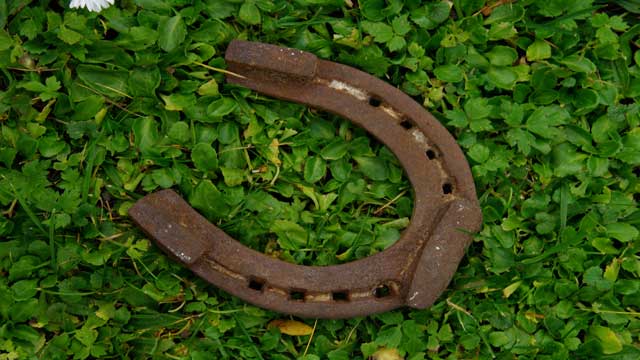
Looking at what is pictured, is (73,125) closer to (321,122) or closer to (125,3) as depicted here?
(125,3)

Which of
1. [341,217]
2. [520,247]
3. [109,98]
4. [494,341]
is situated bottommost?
[494,341]

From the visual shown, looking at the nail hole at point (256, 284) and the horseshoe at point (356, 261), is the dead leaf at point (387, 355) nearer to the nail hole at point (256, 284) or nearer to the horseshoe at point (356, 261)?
the horseshoe at point (356, 261)

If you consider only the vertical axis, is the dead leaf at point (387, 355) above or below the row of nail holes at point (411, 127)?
below

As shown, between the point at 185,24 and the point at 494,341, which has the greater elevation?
the point at 185,24

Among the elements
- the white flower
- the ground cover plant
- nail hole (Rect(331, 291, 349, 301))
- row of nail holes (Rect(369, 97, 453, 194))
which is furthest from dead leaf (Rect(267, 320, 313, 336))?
the white flower

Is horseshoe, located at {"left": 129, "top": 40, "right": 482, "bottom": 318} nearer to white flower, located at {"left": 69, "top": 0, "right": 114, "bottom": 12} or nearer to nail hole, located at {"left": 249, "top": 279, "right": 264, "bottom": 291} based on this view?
nail hole, located at {"left": 249, "top": 279, "right": 264, "bottom": 291}

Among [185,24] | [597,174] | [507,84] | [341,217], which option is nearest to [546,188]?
[597,174]

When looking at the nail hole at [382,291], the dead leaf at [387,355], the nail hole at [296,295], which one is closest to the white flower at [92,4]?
the nail hole at [296,295]

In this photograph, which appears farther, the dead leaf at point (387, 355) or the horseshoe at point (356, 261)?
the dead leaf at point (387, 355)

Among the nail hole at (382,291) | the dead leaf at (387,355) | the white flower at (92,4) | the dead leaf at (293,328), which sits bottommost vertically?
the dead leaf at (387,355)
